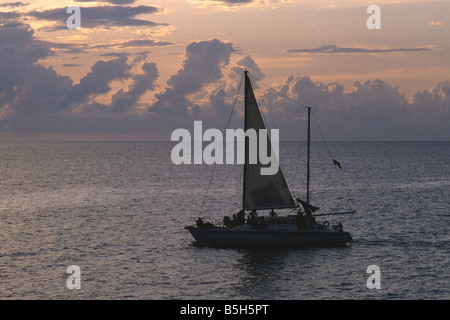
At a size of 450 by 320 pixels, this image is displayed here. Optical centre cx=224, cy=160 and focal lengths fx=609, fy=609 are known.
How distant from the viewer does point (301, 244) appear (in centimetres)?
6162

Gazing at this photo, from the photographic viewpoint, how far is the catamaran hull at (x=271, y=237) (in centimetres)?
6119

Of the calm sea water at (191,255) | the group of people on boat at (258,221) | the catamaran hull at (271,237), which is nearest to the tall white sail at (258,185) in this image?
the group of people on boat at (258,221)

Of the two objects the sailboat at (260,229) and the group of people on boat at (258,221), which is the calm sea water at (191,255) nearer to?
the sailboat at (260,229)

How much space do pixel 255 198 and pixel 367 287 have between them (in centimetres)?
1797

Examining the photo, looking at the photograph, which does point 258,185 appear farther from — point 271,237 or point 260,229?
point 271,237

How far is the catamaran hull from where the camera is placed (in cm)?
6119

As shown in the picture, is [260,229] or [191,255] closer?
[191,255]

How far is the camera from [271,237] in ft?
201

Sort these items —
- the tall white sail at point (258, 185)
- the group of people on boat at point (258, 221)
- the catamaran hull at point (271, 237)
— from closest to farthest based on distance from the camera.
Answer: the catamaran hull at point (271, 237), the group of people on boat at point (258, 221), the tall white sail at point (258, 185)

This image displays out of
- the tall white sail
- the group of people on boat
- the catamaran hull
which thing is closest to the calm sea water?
the catamaran hull

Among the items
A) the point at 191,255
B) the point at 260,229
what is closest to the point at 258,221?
the point at 260,229

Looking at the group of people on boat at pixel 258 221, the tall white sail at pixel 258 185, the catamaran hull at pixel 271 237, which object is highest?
the tall white sail at pixel 258 185

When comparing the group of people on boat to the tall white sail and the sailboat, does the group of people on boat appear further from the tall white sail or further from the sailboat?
the tall white sail
